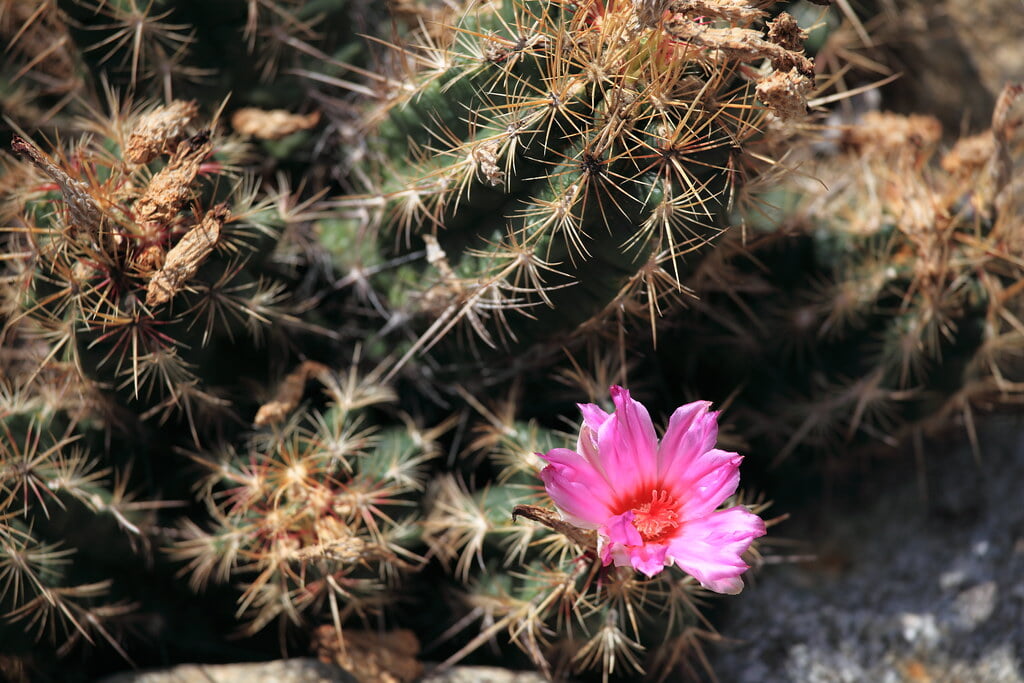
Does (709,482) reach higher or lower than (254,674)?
higher

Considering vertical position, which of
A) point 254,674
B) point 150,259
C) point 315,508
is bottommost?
A: point 254,674

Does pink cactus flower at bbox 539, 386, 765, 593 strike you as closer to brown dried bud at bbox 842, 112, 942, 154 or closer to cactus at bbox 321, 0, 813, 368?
cactus at bbox 321, 0, 813, 368

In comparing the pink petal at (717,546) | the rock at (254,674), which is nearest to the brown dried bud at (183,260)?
the rock at (254,674)

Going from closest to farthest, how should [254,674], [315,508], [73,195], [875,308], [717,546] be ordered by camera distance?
[717,546], [73,195], [315,508], [254,674], [875,308]

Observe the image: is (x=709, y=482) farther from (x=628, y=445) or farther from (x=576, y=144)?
(x=576, y=144)

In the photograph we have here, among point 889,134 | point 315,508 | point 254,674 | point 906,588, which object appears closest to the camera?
point 315,508

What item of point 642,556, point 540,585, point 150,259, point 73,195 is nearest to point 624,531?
point 642,556

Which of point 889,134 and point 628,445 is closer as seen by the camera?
point 628,445
